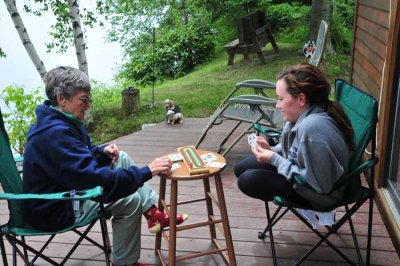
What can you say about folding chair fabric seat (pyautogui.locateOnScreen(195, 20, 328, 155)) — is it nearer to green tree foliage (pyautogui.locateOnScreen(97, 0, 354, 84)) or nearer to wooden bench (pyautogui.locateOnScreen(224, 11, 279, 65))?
wooden bench (pyautogui.locateOnScreen(224, 11, 279, 65))

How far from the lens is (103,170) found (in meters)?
1.84

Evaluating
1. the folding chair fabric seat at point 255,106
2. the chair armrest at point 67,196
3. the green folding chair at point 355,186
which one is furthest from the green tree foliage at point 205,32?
the chair armrest at point 67,196

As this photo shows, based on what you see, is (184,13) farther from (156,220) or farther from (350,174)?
Answer: (350,174)

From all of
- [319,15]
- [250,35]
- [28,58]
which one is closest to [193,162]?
[28,58]

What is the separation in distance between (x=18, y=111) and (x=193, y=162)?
3.73 meters

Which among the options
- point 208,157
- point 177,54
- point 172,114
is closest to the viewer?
point 208,157

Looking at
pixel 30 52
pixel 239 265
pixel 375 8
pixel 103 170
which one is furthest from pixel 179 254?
pixel 30 52

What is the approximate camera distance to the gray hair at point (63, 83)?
74.5 inches

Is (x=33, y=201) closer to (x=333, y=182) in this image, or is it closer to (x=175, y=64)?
(x=333, y=182)

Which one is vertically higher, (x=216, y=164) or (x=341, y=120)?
(x=341, y=120)

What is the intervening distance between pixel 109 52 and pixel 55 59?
3372 millimetres

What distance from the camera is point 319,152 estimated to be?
178 cm

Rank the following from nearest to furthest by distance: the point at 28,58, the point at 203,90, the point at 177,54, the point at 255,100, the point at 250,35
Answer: the point at 255,100, the point at 203,90, the point at 28,58, the point at 250,35, the point at 177,54

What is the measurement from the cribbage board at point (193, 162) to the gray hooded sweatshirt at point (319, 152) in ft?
1.21
